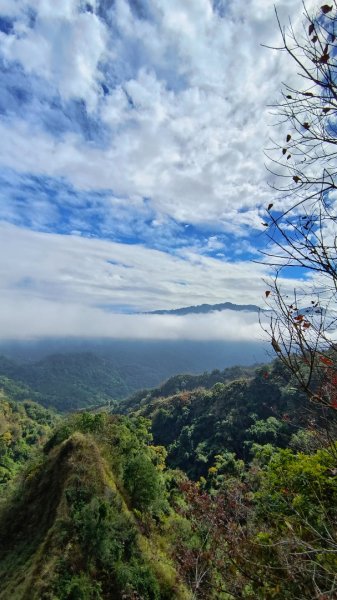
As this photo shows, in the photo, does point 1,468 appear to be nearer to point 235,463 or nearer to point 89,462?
point 235,463

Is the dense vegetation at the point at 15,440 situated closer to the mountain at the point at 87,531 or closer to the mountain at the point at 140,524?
the mountain at the point at 87,531

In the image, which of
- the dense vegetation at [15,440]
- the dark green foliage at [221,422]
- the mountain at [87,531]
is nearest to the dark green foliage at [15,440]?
the dense vegetation at [15,440]

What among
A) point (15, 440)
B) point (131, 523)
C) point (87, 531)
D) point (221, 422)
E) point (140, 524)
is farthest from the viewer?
point (15, 440)

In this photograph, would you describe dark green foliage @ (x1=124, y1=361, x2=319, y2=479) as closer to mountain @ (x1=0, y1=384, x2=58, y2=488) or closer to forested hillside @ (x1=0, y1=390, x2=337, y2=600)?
mountain @ (x1=0, y1=384, x2=58, y2=488)

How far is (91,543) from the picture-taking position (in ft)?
66.6

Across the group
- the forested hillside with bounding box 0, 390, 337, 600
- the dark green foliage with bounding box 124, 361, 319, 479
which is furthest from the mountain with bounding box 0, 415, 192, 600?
the dark green foliage with bounding box 124, 361, 319, 479

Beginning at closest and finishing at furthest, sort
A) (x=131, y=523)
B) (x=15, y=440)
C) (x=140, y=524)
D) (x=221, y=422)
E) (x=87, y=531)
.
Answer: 1. (x=87, y=531)
2. (x=131, y=523)
3. (x=140, y=524)
4. (x=221, y=422)
5. (x=15, y=440)

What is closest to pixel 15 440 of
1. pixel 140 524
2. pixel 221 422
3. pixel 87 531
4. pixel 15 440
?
pixel 15 440

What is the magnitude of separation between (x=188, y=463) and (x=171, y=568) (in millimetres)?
55068

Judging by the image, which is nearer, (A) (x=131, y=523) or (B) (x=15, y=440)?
(A) (x=131, y=523)

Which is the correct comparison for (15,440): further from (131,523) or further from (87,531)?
(87,531)

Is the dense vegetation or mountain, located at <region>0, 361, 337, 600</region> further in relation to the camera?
the dense vegetation

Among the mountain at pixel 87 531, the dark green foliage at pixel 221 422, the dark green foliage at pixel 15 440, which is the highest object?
the mountain at pixel 87 531

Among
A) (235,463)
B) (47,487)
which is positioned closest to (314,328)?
(47,487)
